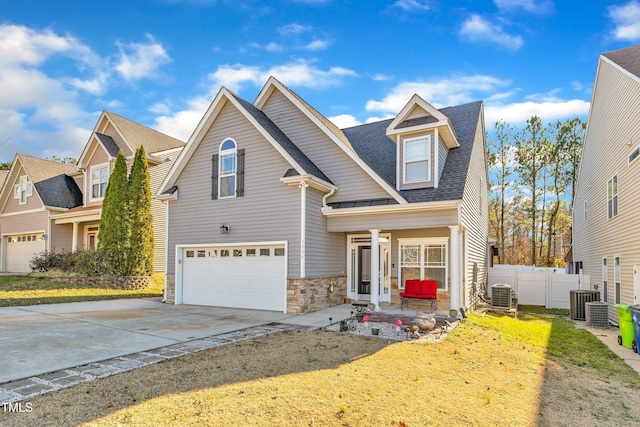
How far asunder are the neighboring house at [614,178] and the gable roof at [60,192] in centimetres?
2723

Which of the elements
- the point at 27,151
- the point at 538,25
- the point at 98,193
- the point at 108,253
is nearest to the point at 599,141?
the point at 538,25

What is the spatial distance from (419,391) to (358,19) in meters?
11.8

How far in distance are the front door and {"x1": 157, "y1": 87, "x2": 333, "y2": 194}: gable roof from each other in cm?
264

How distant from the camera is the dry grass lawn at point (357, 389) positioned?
13.5 ft

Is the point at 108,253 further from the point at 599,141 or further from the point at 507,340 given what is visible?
the point at 599,141

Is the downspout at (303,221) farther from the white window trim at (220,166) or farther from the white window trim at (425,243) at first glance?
the white window trim at (425,243)

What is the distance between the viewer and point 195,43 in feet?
45.9

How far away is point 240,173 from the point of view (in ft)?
41.3

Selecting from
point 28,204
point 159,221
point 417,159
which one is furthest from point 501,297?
point 28,204

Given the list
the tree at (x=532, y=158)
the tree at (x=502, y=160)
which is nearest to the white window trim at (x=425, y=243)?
the tree at (x=502, y=160)

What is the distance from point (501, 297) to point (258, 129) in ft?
33.9

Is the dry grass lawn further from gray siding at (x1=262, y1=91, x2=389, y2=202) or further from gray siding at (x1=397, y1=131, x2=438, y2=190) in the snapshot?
gray siding at (x1=262, y1=91, x2=389, y2=202)

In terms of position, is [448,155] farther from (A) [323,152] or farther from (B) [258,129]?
(B) [258,129]

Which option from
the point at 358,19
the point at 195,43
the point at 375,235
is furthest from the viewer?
the point at 195,43
